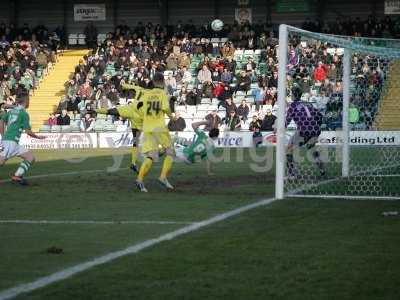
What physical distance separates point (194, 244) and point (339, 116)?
34.2 feet

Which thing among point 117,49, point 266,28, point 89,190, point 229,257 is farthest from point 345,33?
point 229,257

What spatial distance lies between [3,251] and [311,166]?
11217mm

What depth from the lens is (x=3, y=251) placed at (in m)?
8.56

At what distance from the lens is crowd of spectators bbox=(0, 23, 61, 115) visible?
134 ft

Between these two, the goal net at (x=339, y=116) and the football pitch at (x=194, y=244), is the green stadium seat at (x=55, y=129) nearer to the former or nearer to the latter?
the goal net at (x=339, y=116)

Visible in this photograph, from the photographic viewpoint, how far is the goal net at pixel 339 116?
1416cm

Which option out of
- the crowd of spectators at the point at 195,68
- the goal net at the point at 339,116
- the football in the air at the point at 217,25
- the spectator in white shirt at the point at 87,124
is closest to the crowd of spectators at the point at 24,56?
the crowd of spectators at the point at 195,68

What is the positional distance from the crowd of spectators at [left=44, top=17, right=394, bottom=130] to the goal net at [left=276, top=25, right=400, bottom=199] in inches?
400

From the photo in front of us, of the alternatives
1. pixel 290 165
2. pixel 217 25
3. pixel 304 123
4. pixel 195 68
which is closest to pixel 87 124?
pixel 195 68

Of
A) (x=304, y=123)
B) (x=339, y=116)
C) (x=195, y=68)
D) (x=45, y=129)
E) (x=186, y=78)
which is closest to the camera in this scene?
(x=304, y=123)

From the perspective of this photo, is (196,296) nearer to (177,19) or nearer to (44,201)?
(44,201)

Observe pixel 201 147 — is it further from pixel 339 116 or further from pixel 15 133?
pixel 15 133

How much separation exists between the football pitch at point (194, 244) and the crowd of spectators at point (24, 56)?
26288 millimetres

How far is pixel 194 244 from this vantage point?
8852mm
